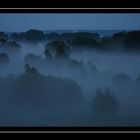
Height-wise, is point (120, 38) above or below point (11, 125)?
above

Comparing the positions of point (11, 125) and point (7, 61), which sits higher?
point (7, 61)
